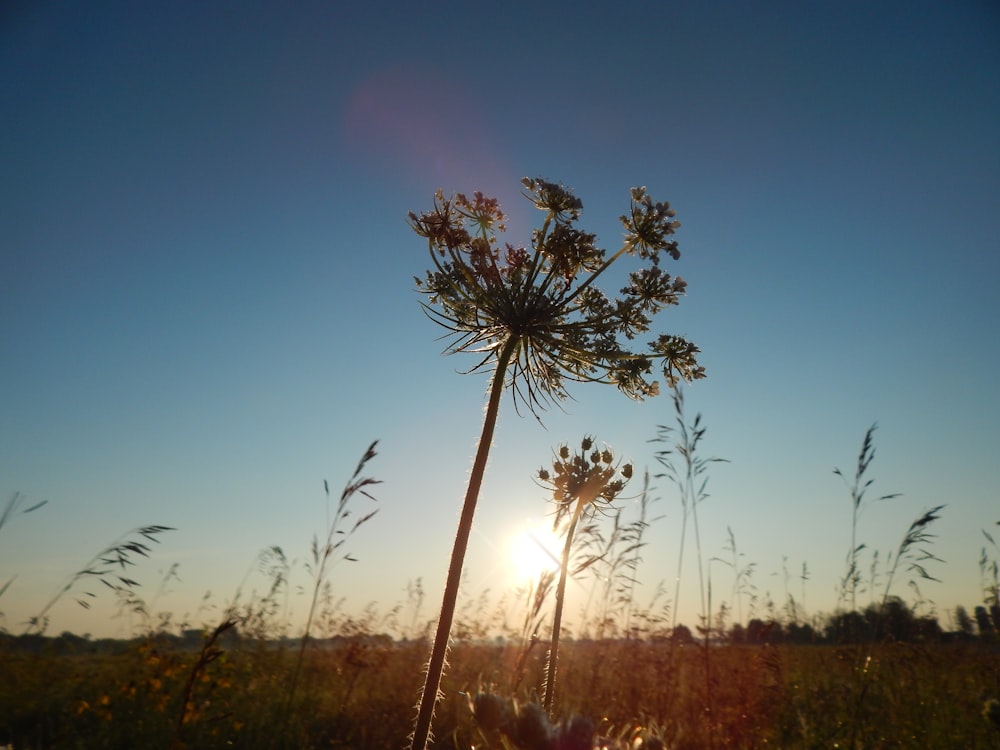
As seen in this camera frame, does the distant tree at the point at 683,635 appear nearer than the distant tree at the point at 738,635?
Yes

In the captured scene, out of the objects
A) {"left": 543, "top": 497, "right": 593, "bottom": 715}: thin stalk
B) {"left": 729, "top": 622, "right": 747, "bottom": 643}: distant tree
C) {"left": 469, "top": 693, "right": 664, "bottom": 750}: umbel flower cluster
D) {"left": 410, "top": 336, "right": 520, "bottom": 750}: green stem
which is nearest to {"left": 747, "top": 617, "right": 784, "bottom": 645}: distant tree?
{"left": 729, "top": 622, "right": 747, "bottom": 643}: distant tree

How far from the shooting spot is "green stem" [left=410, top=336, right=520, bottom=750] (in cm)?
265

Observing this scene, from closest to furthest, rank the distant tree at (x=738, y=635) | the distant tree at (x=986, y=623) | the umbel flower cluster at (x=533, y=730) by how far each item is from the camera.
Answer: the umbel flower cluster at (x=533, y=730) → the distant tree at (x=986, y=623) → the distant tree at (x=738, y=635)

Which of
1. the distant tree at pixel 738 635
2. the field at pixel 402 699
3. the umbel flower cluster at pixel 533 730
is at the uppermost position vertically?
the distant tree at pixel 738 635

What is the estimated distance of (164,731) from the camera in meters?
5.54

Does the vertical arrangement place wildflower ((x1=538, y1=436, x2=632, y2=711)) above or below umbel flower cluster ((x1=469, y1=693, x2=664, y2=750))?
above

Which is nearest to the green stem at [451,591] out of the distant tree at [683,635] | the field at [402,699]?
the field at [402,699]

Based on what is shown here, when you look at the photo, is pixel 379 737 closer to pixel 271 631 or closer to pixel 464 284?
pixel 271 631

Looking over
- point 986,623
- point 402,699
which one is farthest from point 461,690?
point 986,623

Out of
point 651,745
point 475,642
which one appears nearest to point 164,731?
point 475,642

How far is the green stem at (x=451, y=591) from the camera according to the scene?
8.68 ft

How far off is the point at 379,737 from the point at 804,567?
6.53 m

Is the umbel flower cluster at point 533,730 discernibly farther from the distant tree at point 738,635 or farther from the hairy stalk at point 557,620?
the distant tree at point 738,635

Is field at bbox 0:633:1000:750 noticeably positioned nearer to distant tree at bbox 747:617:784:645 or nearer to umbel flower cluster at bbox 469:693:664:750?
distant tree at bbox 747:617:784:645
